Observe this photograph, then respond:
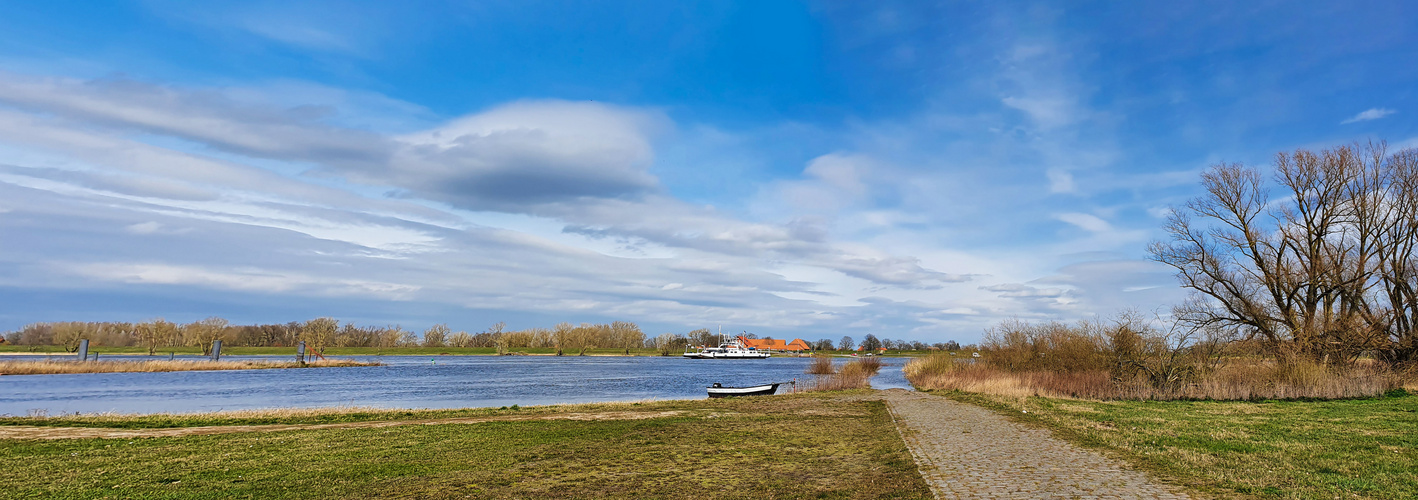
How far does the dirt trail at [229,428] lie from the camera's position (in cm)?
1532

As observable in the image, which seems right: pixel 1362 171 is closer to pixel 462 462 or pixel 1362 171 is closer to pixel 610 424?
pixel 610 424

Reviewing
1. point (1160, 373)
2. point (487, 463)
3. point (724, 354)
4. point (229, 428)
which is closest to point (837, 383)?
point (1160, 373)

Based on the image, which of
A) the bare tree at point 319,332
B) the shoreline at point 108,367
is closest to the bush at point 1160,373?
the shoreline at point 108,367

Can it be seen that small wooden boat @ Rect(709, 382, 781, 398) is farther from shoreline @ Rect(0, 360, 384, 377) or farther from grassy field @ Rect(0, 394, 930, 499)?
shoreline @ Rect(0, 360, 384, 377)

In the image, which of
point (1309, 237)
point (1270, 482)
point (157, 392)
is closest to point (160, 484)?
point (1270, 482)

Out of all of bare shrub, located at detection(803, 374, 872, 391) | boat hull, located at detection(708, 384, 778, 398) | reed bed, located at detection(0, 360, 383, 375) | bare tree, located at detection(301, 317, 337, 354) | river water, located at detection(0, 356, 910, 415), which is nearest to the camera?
river water, located at detection(0, 356, 910, 415)

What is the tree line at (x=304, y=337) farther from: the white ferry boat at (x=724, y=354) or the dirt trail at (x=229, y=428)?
the dirt trail at (x=229, y=428)

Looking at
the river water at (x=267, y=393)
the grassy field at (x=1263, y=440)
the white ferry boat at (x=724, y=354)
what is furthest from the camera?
the white ferry boat at (x=724, y=354)

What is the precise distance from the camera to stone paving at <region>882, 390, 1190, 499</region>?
891cm

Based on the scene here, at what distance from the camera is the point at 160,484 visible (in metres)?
9.48

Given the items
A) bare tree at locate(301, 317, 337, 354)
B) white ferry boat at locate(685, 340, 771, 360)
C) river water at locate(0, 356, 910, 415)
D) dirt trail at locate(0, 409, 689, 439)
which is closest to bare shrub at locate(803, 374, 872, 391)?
river water at locate(0, 356, 910, 415)

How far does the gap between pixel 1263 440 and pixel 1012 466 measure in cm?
→ 618

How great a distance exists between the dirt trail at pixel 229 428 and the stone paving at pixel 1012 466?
8.57 meters

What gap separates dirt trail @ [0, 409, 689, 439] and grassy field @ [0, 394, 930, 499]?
41.3 inches
